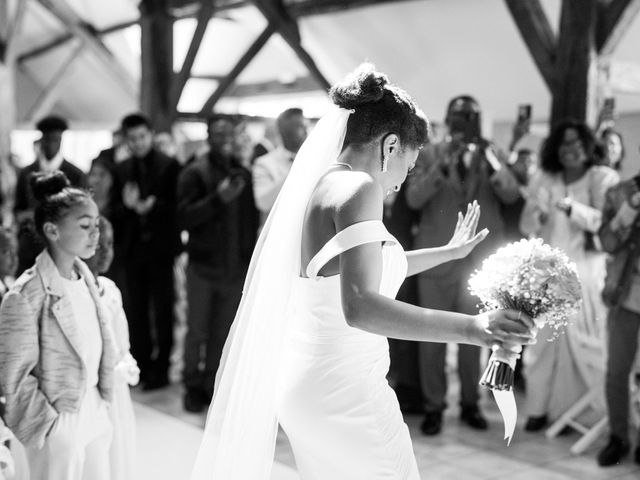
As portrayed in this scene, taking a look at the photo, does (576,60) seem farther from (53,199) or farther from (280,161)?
(53,199)

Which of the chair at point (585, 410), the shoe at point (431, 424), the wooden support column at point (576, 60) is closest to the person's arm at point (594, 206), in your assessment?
the chair at point (585, 410)

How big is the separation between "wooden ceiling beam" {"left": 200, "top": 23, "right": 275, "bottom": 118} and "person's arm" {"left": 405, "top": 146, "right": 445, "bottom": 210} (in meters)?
3.76

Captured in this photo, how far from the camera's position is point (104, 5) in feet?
36.7

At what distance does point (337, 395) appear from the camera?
2113 millimetres

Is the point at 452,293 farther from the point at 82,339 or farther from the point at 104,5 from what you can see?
the point at 104,5

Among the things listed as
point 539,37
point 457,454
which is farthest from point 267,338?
point 539,37

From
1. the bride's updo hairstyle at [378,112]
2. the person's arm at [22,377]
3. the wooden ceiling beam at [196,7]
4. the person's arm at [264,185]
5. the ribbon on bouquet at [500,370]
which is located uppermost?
the wooden ceiling beam at [196,7]

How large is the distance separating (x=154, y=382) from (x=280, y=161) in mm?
1679

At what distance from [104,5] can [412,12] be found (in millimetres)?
5533

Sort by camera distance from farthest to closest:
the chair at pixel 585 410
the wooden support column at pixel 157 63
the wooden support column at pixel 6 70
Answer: the wooden support column at pixel 6 70 < the wooden support column at pixel 157 63 < the chair at pixel 585 410

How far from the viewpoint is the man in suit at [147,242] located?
531 centimetres

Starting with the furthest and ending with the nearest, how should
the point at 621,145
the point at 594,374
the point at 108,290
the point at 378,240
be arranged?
the point at 621,145 < the point at 594,374 < the point at 108,290 < the point at 378,240

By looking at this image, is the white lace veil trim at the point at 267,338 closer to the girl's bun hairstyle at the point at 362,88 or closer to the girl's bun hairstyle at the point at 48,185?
the girl's bun hairstyle at the point at 362,88

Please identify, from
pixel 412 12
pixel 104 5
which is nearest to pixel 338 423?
pixel 412 12
